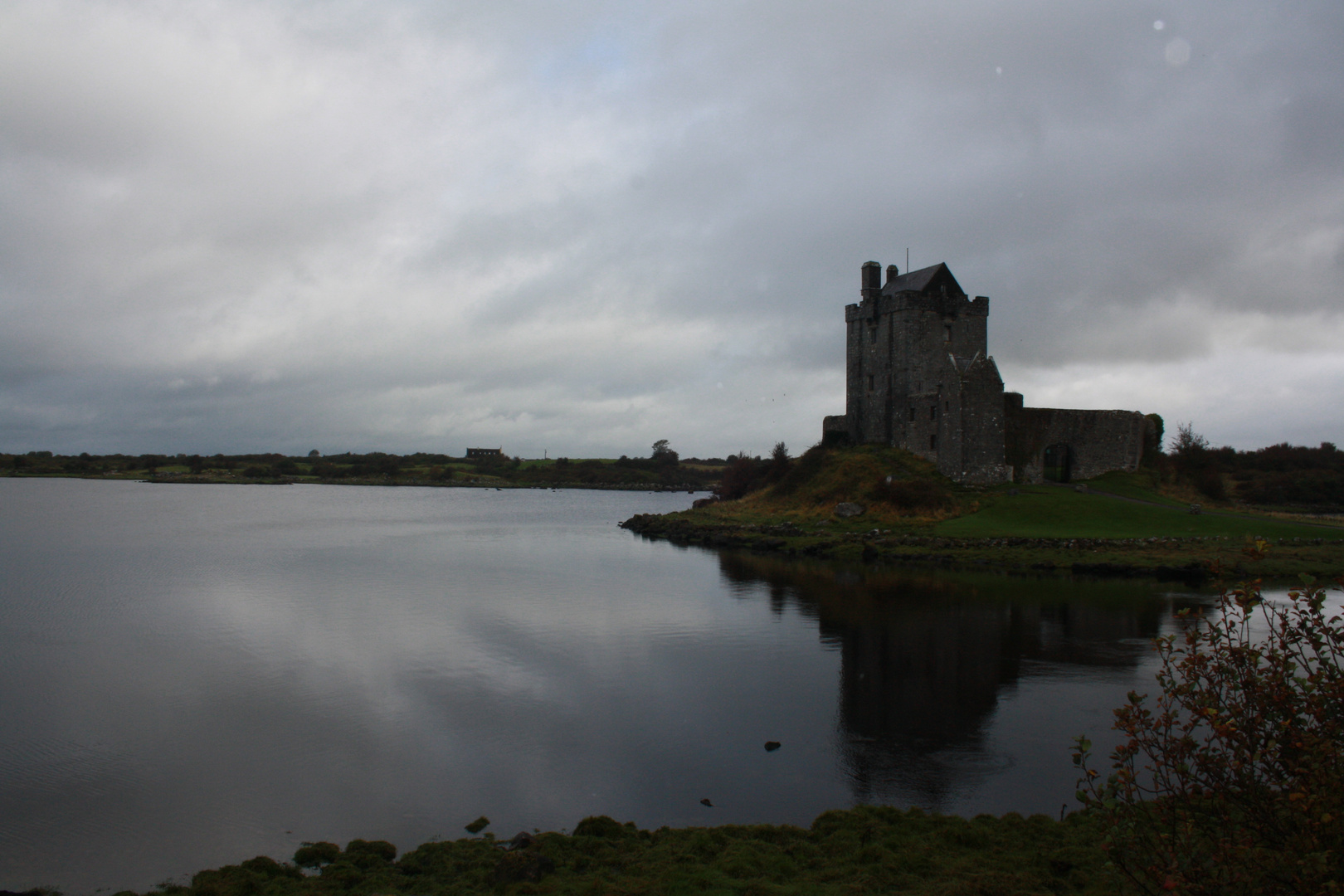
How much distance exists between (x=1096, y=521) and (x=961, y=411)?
856 centimetres

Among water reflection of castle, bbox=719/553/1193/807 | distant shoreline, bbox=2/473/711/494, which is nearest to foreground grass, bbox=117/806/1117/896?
water reflection of castle, bbox=719/553/1193/807

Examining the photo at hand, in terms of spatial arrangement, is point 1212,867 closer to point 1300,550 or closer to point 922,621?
point 922,621

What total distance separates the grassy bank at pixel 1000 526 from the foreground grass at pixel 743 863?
19.1m

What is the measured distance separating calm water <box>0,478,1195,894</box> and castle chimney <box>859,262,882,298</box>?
21598 millimetres

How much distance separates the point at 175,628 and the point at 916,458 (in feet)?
104

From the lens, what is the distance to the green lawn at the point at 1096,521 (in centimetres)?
2919

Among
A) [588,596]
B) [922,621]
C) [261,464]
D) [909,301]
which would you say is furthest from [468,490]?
[922,621]

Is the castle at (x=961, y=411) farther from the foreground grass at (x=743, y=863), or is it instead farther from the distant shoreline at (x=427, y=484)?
the distant shoreline at (x=427, y=484)

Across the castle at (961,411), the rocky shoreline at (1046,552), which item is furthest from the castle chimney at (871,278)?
the rocky shoreline at (1046,552)

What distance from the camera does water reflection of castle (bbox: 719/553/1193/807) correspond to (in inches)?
416

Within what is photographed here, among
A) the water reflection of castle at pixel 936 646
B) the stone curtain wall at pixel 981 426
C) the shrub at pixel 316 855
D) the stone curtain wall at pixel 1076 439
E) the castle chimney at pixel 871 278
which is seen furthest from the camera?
the castle chimney at pixel 871 278

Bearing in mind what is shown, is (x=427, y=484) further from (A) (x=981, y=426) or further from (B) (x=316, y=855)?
(B) (x=316, y=855)

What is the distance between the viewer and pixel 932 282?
41.6m

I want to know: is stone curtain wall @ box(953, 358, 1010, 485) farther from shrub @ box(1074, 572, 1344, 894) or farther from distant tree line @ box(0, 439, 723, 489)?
distant tree line @ box(0, 439, 723, 489)
